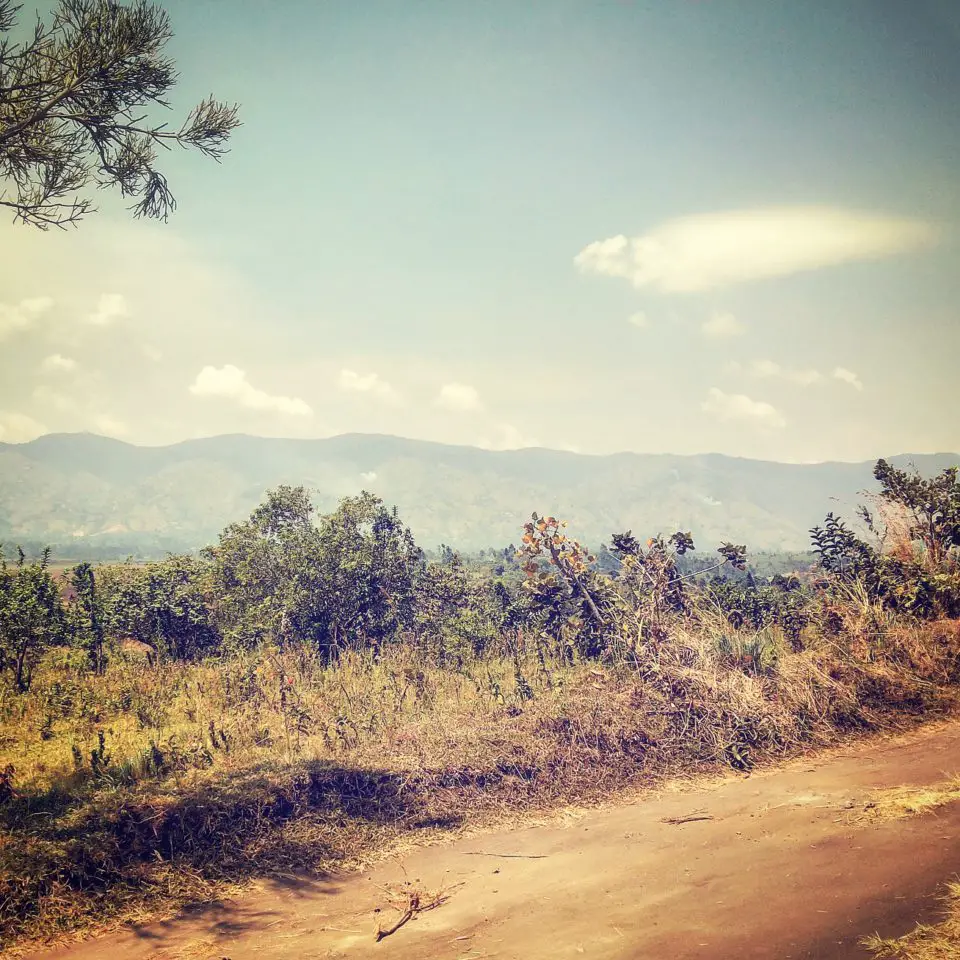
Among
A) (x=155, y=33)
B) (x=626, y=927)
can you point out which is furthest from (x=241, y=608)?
(x=626, y=927)

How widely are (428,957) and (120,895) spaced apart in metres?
2.68

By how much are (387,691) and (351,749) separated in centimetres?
205

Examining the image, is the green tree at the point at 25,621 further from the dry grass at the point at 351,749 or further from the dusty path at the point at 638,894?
the dusty path at the point at 638,894

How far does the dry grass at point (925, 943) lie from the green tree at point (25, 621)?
12818 mm

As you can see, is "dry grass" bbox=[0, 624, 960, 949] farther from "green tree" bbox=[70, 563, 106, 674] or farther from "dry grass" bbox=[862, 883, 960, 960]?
"dry grass" bbox=[862, 883, 960, 960]

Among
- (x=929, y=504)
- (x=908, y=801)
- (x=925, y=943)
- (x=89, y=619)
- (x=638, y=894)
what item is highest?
(x=929, y=504)

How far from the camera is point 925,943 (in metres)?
3.65

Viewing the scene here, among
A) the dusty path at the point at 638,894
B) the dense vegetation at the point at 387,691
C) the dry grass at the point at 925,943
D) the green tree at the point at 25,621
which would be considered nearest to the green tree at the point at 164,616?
the dense vegetation at the point at 387,691

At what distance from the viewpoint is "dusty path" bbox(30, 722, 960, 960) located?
4117mm

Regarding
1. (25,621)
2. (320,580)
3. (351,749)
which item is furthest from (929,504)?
(25,621)

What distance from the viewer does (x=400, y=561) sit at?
1591 centimetres

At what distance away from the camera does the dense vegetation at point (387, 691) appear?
5.85 meters

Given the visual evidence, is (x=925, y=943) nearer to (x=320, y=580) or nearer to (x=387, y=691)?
(x=387, y=691)

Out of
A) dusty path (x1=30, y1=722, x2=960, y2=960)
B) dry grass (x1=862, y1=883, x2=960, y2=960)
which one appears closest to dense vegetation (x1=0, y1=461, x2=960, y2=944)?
dusty path (x1=30, y1=722, x2=960, y2=960)
